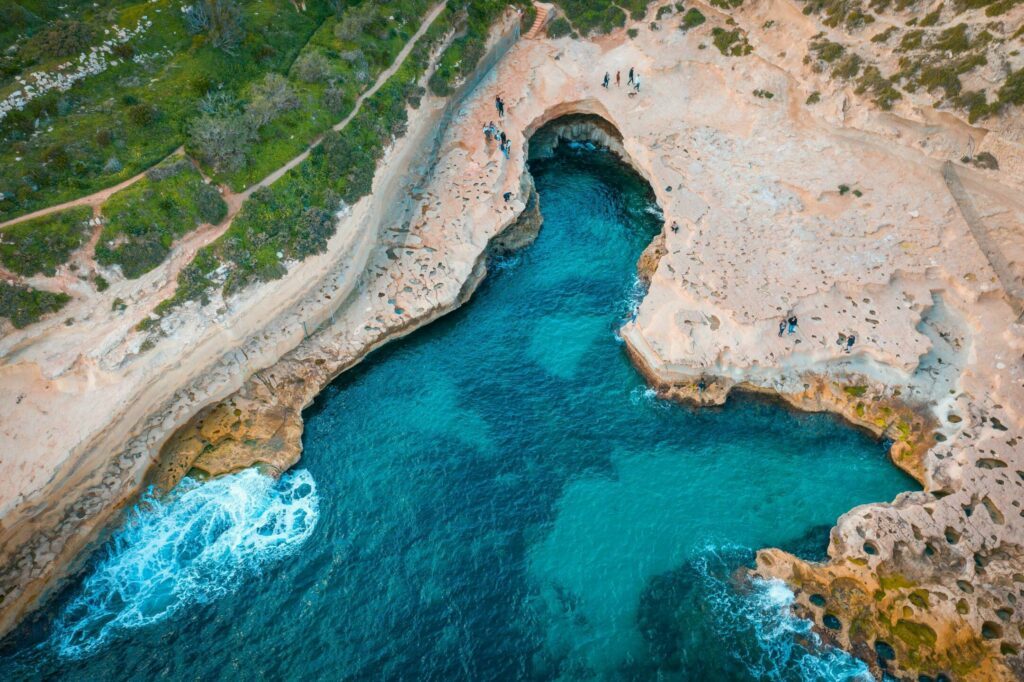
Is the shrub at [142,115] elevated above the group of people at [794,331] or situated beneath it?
elevated above

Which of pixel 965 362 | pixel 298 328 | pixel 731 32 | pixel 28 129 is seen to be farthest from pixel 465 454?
pixel 731 32

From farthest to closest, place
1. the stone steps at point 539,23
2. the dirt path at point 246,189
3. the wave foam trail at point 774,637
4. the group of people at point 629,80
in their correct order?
1. the stone steps at point 539,23
2. the group of people at point 629,80
3. the dirt path at point 246,189
4. the wave foam trail at point 774,637

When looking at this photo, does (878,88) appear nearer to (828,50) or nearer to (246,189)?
(828,50)

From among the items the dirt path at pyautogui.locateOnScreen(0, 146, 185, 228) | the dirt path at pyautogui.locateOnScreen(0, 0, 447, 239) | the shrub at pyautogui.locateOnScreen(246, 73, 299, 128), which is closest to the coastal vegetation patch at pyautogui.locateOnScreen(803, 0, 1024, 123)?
the dirt path at pyautogui.locateOnScreen(0, 0, 447, 239)

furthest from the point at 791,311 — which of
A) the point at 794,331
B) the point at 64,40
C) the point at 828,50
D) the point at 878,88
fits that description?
the point at 64,40

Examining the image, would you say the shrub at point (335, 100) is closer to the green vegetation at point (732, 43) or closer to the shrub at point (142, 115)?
the shrub at point (142, 115)

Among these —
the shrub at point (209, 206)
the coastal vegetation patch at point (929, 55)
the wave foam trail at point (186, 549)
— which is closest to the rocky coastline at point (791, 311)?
the coastal vegetation patch at point (929, 55)

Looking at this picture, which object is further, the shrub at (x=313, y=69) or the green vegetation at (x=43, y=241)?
the shrub at (x=313, y=69)
